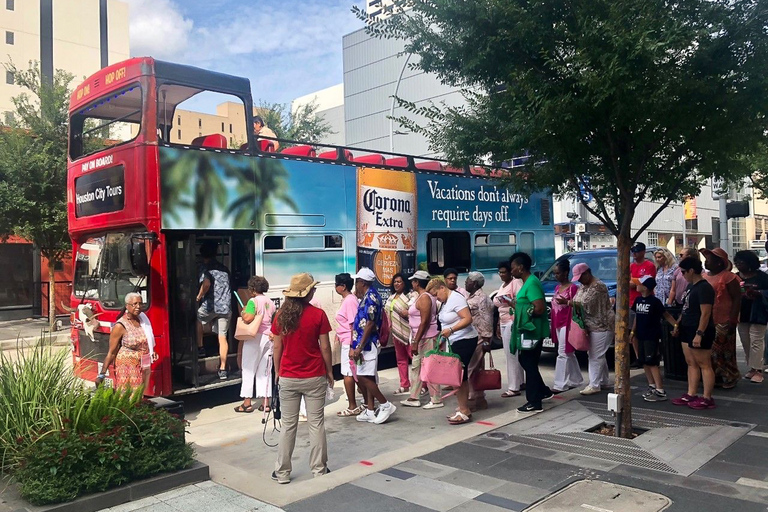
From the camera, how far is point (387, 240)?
35.6 feet

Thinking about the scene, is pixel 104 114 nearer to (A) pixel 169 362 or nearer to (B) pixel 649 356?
(A) pixel 169 362

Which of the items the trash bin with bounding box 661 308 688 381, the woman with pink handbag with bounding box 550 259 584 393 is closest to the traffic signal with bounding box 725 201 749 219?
the trash bin with bounding box 661 308 688 381

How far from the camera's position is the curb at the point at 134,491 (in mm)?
4715

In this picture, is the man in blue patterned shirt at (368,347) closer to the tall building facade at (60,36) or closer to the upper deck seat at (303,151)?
the upper deck seat at (303,151)

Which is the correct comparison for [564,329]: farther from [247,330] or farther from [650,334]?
[247,330]

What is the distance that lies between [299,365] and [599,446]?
3019mm

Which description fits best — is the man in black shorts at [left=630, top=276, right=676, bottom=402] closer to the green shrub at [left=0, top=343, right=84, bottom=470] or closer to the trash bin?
the trash bin

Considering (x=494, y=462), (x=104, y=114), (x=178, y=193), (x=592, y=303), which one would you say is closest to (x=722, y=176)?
(x=592, y=303)

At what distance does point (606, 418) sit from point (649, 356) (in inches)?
45.9

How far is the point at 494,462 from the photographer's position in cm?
585

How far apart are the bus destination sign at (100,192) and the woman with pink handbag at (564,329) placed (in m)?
5.82

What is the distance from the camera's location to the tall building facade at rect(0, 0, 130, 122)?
46.8 meters

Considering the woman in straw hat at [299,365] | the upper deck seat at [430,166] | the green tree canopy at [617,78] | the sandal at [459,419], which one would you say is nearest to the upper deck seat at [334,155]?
the upper deck seat at [430,166]

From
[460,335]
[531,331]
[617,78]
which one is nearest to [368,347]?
[460,335]
